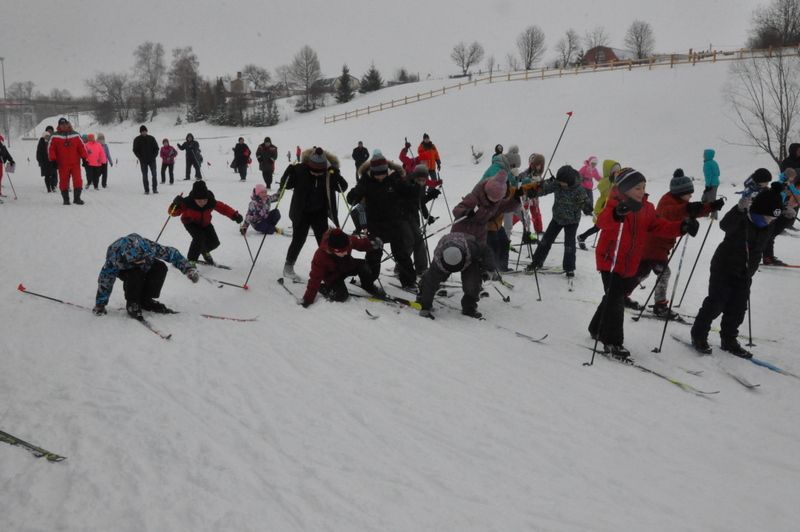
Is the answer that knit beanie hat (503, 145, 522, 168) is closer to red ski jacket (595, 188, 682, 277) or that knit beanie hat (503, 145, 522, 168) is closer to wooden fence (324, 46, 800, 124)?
red ski jacket (595, 188, 682, 277)

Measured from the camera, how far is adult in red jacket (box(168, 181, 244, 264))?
639 centimetres

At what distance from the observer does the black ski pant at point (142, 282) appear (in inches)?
190

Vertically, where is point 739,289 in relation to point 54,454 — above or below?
above

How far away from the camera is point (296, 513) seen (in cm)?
244

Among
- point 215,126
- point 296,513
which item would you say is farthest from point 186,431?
point 215,126

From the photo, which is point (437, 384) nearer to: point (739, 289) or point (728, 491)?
point (728, 491)

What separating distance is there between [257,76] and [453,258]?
267 ft

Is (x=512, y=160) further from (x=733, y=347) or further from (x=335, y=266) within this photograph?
(x=733, y=347)

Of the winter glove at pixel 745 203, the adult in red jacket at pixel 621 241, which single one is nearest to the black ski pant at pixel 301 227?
the adult in red jacket at pixel 621 241

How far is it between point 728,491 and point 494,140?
3104cm

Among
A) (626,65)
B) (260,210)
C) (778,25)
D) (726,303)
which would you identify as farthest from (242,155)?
(778,25)

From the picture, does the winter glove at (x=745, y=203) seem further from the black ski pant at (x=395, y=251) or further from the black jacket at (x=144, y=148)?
the black jacket at (x=144, y=148)

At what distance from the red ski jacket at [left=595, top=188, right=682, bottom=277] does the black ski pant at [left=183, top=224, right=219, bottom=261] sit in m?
5.01

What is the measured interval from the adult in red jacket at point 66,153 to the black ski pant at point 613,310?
10.9 meters
